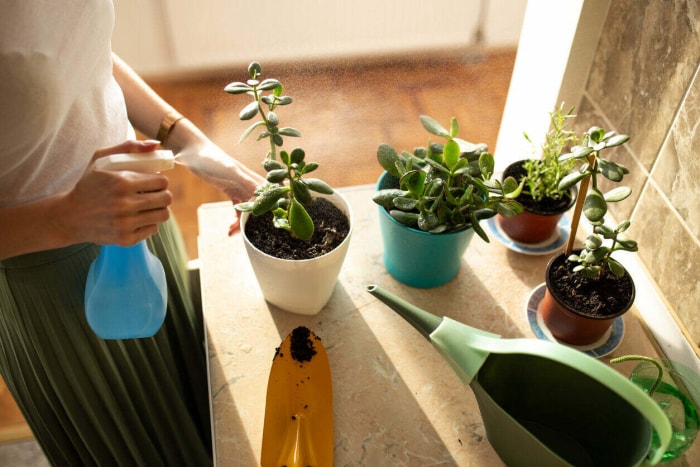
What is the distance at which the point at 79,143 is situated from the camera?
71 centimetres

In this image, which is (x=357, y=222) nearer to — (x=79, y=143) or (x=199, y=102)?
(x=199, y=102)

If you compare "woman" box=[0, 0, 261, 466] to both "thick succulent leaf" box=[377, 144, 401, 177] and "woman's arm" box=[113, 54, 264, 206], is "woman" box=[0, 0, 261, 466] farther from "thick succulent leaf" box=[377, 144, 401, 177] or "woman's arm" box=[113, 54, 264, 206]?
"thick succulent leaf" box=[377, 144, 401, 177]

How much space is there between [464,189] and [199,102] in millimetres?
437

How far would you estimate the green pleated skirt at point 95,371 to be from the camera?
0.75 m

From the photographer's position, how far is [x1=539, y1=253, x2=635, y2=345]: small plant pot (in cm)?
75

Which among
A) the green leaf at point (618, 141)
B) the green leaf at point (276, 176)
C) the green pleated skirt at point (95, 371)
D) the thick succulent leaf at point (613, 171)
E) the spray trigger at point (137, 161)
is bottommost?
the green pleated skirt at point (95, 371)

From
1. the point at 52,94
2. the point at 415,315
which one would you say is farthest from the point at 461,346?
the point at 52,94

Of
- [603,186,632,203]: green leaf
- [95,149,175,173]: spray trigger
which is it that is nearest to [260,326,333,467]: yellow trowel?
[95,149,175,173]: spray trigger

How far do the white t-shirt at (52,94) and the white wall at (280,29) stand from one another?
5.6 inches

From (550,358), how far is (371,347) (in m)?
0.33

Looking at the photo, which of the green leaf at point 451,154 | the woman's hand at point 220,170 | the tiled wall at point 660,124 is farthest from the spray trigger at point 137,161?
the tiled wall at point 660,124

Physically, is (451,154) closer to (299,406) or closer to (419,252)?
(419,252)

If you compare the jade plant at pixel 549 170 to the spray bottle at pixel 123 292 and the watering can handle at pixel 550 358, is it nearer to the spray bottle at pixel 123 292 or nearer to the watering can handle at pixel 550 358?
the watering can handle at pixel 550 358

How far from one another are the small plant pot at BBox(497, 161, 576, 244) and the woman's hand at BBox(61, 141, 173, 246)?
0.50 m
